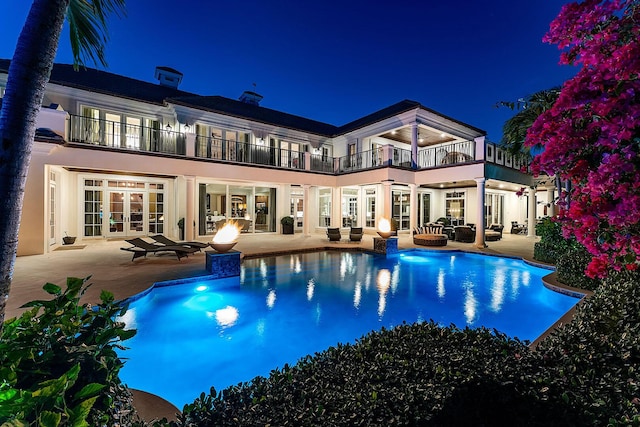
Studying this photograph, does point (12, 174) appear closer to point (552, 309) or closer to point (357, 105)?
point (552, 309)

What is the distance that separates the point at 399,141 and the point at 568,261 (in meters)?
13.4

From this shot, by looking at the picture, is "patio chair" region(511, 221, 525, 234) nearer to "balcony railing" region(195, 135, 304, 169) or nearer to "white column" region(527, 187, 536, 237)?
"white column" region(527, 187, 536, 237)

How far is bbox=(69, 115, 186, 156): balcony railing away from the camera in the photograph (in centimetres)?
1131

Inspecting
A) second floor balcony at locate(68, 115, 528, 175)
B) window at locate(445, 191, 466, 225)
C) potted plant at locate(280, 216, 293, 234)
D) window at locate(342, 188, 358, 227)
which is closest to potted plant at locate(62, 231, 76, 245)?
second floor balcony at locate(68, 115, 528, 175)

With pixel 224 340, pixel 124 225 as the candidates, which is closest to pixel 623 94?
pixel 224 340

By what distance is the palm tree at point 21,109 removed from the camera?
4.86ft

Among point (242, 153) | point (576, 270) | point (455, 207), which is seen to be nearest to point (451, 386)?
point (576, 270)

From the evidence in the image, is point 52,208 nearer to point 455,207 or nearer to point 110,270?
point 110,270

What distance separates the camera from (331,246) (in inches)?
507

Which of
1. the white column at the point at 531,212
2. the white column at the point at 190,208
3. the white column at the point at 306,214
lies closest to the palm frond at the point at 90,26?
the white column at the point at 190,208

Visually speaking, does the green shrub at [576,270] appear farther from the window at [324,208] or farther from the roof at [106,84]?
the roof at [106,84]

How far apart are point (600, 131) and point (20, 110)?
14.5 feet

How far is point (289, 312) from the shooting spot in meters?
6.10

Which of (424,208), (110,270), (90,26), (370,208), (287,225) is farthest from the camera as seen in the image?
(424,208)
